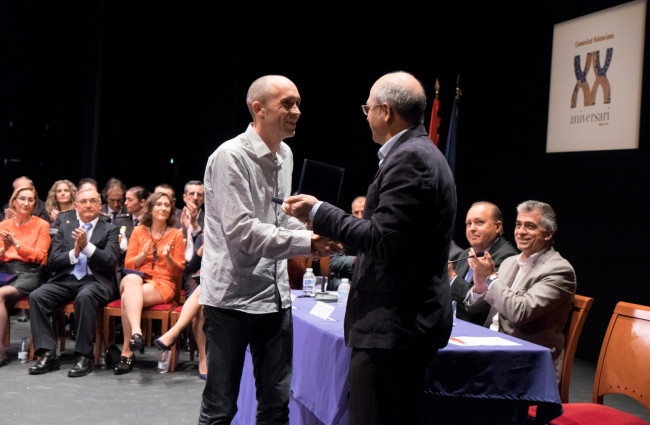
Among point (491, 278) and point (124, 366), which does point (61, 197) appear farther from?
point (491, 278)

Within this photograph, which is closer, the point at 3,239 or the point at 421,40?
the point at 3,239

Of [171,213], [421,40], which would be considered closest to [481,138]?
[421,40]

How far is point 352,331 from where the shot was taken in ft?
5.63

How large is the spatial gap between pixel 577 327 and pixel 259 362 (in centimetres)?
143

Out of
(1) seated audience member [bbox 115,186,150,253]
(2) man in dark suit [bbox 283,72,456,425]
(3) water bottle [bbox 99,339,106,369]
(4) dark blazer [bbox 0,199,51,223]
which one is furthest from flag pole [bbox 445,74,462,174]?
(2) man in dark suit [bbox 283,72,456,425]

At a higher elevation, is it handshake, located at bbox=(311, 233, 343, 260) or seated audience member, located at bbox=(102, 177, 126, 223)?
seated audience member, located at bbox=(102, 177, 126, 223)

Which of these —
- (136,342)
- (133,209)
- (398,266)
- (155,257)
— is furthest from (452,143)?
(398,266)

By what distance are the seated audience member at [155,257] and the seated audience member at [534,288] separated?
257 centimetres

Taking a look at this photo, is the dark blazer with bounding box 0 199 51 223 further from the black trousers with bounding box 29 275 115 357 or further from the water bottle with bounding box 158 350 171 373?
the water bottle with bounding box 158 350 171 373

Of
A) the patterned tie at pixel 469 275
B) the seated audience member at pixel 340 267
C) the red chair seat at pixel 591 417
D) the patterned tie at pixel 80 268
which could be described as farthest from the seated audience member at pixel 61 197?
the red chair seat at pixel 591 417

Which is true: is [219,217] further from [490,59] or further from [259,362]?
[490,59]

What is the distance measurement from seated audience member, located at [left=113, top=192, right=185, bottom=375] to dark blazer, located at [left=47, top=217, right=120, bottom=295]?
15 centimetres

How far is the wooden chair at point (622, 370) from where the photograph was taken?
242 cm

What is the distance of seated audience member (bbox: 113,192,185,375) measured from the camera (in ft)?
15.6
